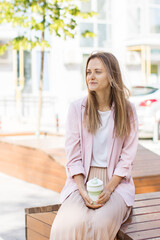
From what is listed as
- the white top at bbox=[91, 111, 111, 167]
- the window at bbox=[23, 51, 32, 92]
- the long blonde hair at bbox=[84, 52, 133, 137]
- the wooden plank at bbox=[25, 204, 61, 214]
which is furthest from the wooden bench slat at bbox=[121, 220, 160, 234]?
the window at bbox=[23, 51, 32, 92]

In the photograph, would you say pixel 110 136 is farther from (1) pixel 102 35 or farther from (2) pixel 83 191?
(1) pixel 102 35

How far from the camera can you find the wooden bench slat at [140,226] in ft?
9.87

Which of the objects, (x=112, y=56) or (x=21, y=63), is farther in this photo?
(x=21, y=63)

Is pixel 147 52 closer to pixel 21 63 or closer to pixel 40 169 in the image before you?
pixel 21 63

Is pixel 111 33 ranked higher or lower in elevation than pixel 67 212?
higher

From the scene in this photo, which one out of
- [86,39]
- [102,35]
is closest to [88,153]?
[86,39]

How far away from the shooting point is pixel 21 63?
18375 millimetres

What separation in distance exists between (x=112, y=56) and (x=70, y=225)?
4.25 ft

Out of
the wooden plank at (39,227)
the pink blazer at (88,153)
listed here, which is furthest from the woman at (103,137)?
the wooden plank at (39,227)

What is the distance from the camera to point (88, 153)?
333cm

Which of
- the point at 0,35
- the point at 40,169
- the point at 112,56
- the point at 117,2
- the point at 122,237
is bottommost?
the point at 40,169

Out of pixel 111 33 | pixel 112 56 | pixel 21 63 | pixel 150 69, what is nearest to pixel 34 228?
pixel 112 56

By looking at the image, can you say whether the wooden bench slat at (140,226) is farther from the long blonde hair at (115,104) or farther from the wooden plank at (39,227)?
the wooden plank at (39,227)

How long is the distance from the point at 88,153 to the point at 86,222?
606 millimetres
